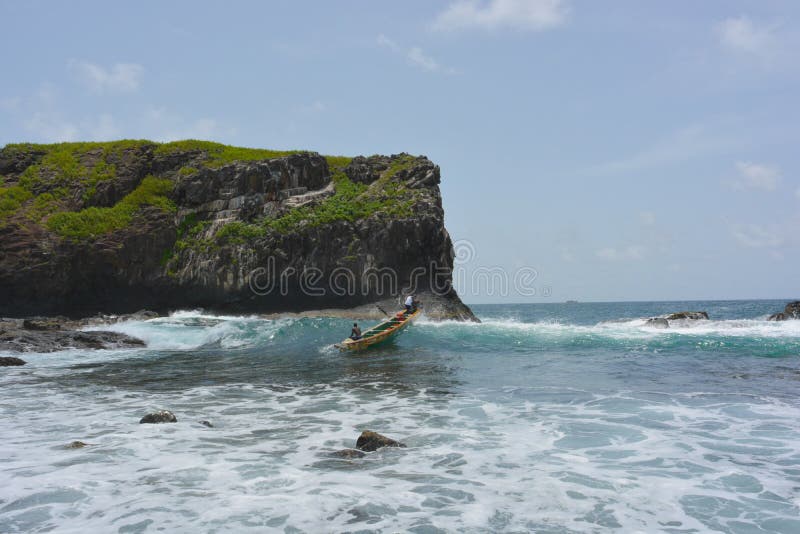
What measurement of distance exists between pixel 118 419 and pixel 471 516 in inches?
309

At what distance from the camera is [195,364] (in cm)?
1984

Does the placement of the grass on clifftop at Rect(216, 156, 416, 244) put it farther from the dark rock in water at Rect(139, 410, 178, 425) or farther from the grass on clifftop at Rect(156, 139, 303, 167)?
the dark rock in water at Rect(139, 410, 178, 425)

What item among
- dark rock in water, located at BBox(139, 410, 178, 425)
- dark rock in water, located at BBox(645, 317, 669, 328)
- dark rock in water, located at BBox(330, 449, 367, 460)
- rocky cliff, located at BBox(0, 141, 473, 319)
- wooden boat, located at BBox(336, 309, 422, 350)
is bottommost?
dark rock in water, located at BBox(645, 317, 669, 328)

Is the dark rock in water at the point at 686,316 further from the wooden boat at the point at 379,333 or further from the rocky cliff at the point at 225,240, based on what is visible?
the wooden boat at the point at 379,333

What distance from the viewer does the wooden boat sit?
2267 centimetres

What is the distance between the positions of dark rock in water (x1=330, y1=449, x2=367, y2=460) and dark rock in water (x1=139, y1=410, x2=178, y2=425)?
12.7 ft

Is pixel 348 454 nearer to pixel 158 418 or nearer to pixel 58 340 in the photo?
pixel 158 418

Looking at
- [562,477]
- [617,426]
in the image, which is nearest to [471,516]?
[562,477]

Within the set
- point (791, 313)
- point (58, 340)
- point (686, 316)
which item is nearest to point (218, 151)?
point (58, 340)

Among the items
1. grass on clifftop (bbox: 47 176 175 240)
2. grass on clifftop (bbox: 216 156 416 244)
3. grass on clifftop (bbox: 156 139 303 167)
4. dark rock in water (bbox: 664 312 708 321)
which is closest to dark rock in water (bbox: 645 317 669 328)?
dark rock in water (bbox: 664 312 708 321)

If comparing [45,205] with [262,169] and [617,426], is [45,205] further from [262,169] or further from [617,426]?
[617,426]

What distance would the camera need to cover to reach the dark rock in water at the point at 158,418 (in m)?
10.1

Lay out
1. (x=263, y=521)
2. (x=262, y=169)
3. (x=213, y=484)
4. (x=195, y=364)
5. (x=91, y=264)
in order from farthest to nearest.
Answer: (x=262, y=169), (x=91, y=264), (x=195, y=364), (x=213, y=484), (x=263, y=521)

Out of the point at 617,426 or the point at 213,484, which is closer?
the point at 213,484
